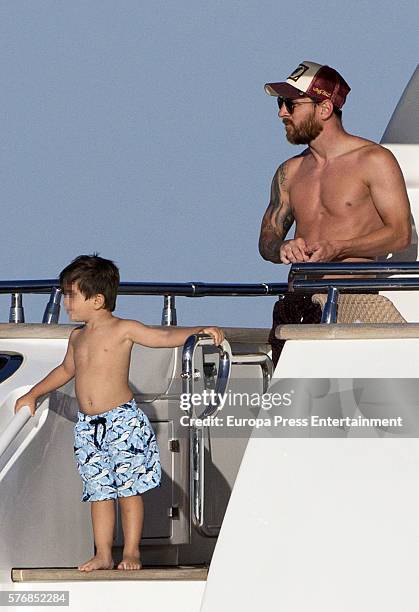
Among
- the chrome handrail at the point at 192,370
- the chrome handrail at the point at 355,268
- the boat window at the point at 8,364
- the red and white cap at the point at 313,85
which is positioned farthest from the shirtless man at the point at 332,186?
the boat window at the point at 8,364

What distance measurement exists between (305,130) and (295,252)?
686 millimetres

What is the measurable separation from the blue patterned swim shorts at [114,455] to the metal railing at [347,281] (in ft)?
2.82

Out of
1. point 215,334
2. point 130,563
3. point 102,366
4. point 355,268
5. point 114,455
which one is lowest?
point 130,563

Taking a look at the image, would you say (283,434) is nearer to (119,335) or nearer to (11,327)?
(119,335)

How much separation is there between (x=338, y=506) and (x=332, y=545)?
115 millimetres

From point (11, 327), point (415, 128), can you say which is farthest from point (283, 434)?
point (415, 128)

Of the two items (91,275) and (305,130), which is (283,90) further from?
(91,275)

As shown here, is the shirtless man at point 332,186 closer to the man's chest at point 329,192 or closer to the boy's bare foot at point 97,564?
the man's chest at point 329,192

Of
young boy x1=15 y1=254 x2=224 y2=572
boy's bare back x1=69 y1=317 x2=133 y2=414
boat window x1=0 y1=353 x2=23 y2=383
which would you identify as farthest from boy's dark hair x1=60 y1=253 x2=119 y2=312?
boat window x1=0 y1=353 x2=23 y2=383

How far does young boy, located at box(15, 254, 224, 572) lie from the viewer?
568cm

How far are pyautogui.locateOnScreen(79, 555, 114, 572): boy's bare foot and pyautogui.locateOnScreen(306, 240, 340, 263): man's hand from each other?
49.4 inches

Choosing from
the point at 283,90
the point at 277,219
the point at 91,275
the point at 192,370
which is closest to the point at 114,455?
the point at 192,370

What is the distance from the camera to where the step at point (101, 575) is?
17.6 ft

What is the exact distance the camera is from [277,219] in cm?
→ 675
